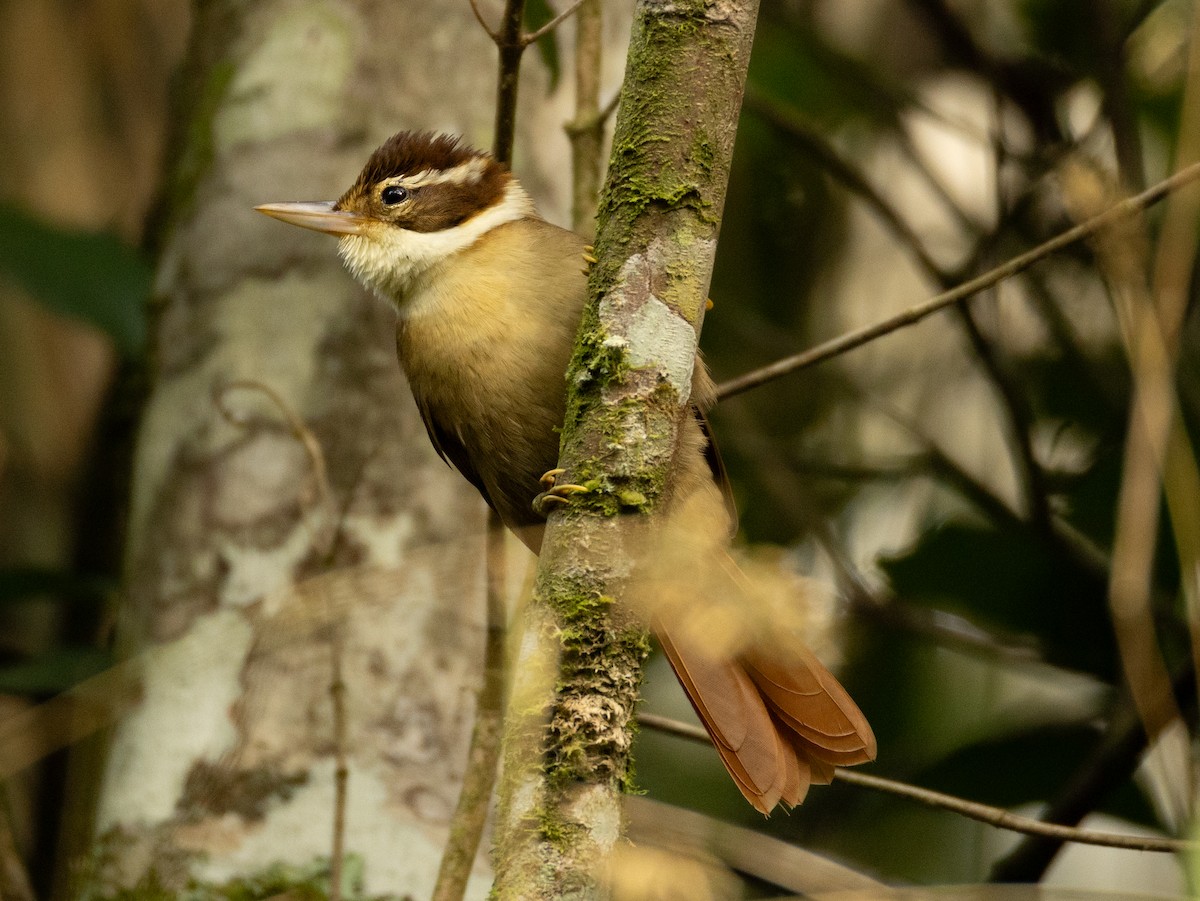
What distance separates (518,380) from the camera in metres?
2.51

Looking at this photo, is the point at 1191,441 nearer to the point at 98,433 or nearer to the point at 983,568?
the point at 983,568

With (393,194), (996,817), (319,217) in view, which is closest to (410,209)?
(393,194)

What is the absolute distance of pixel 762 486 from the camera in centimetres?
408

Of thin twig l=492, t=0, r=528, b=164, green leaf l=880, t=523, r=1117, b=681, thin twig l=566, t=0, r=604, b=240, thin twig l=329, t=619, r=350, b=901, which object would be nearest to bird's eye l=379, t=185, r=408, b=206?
thin twig l=566, t=0, r=604, b=240

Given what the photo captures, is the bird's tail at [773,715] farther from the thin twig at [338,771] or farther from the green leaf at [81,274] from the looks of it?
the green leaf at [81,274]

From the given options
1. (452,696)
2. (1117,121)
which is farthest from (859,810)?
(1117,121)

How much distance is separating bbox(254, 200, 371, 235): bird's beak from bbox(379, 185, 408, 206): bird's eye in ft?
0.21

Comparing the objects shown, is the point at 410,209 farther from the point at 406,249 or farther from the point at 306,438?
the point at 306,438

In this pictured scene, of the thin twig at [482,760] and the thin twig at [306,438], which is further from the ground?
the thin twig at [306,438]

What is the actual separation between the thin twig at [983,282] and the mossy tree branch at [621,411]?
52 centimetres

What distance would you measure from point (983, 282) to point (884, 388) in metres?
2.57

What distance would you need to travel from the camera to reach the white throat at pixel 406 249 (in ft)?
9.00

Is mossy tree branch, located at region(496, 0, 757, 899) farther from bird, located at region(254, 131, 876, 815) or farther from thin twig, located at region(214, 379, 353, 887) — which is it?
thin twig, located at region(214, 379, 353, 887)

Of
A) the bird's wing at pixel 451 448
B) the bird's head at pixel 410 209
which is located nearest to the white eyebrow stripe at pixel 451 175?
the bird's head at pixel 410 209
